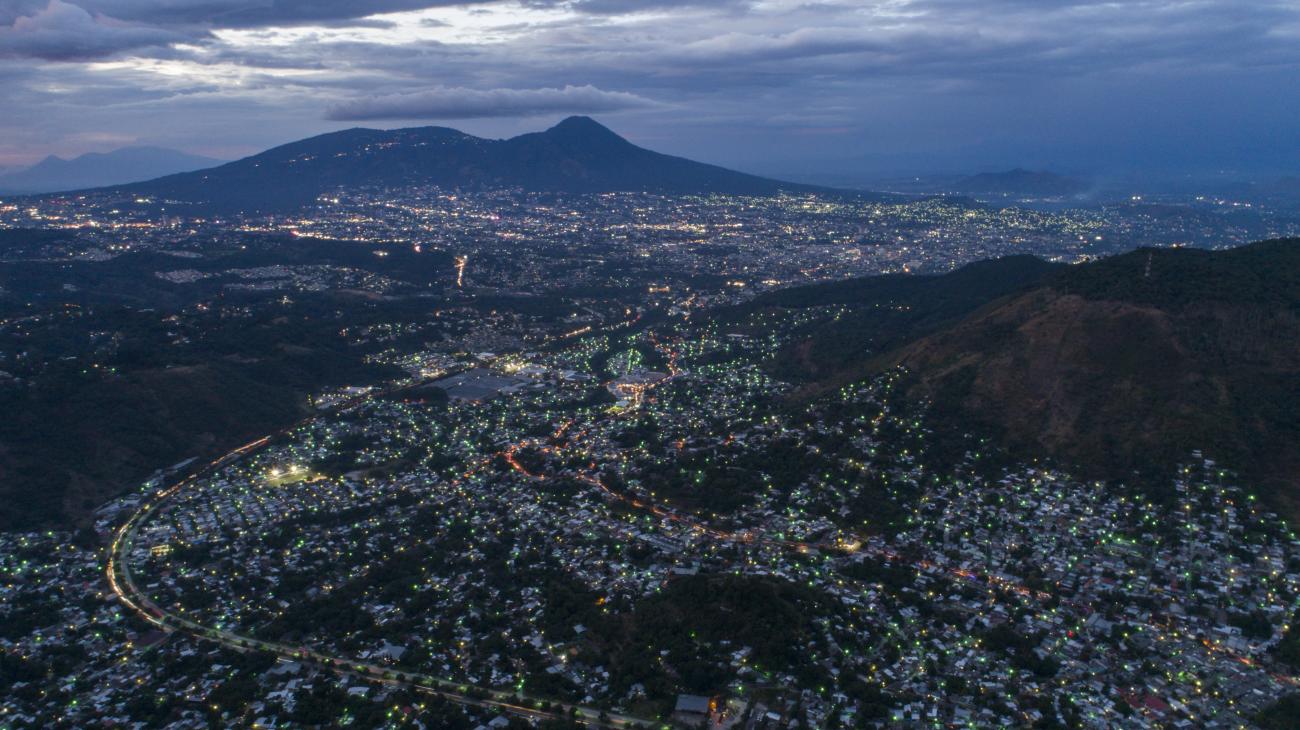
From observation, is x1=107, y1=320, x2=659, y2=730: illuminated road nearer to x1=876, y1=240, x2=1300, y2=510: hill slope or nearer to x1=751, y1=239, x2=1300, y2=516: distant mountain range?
x1=751, y1=239, x2=1300, y2=516: distant mountain range

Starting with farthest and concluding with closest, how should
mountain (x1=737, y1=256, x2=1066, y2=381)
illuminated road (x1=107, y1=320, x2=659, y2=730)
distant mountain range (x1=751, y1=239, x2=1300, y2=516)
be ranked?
mountain (x1=737, y1=256, x2=1066, y2=381) < distant mountain range (x1=751, y1=239, x2=1300, y2=516) < illuminated road (x1=107, y1=320, x2=659, y2=730)

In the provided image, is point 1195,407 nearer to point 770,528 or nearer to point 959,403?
point 959,403

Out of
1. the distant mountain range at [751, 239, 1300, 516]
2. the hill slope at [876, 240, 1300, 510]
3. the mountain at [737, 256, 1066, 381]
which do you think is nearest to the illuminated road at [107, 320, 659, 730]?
the distant mountain range at [751, 239, 1300, 516]

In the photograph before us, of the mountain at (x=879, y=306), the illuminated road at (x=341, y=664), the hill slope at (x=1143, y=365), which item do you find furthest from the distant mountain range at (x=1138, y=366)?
the illuminated road at (x=341, y=664)

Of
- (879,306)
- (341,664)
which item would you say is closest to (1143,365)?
(879,306)

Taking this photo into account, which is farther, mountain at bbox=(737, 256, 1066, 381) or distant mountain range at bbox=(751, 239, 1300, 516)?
mountain at bbox=(737, 256, 1066, 381)

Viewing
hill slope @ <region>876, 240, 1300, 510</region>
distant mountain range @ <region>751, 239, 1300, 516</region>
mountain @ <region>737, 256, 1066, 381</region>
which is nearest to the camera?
distant mountain range @ <region>751, 239, 1300, 516</region>

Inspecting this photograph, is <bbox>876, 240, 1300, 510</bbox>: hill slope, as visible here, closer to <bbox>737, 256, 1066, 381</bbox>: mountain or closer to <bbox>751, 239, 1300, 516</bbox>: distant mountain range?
<bbox>751, 239, 1300, 516</bbox>: distant mountain range

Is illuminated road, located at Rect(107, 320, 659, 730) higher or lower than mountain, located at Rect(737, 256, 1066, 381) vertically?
lower

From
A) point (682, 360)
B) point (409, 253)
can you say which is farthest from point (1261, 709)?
point (409, 253)
